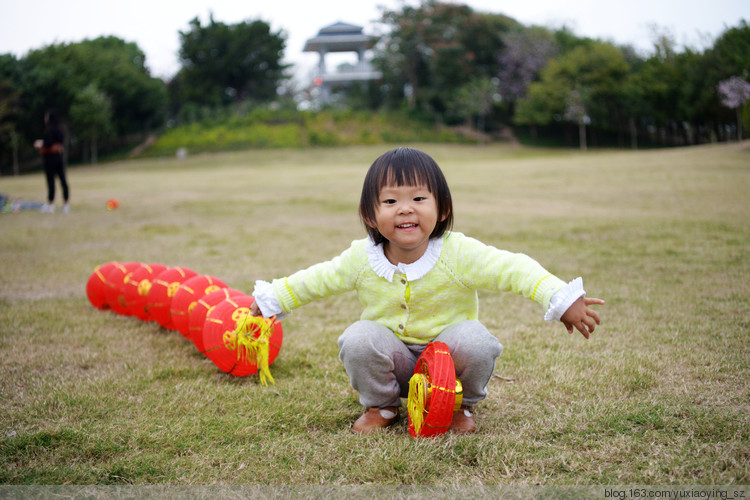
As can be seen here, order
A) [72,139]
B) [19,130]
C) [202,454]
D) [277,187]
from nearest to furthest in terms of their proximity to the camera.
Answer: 1. [202,454]
2. [277,187]
3. [19,130]
4. [72,139]

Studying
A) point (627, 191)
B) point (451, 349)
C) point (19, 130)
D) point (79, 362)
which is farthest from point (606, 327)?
point (19, 130)

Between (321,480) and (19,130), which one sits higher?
(19,130)

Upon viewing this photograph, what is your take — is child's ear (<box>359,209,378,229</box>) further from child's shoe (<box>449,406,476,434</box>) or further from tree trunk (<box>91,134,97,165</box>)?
tree trunk (<box>91,134,97,165</box>)

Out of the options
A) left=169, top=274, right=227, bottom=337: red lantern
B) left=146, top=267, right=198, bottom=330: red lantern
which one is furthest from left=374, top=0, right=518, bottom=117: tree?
left=169, top=274, right=227, bottom=337: red lantern

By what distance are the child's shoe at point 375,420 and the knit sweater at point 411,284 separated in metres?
0.33

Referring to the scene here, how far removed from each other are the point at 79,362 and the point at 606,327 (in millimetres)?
3393

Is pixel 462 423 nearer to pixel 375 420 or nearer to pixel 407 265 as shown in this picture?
pixel 375 420

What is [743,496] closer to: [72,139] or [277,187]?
[277,187]

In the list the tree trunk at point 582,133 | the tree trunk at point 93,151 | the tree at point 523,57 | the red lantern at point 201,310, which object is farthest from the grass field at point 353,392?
the tree at point 523,57

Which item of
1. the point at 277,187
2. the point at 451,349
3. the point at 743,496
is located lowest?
the point at 743,496

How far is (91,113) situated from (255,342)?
38.8m

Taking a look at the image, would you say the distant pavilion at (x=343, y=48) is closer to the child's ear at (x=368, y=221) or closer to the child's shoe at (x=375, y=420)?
the child's ear at (x=368, y=221)

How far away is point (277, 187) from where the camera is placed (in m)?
18.1

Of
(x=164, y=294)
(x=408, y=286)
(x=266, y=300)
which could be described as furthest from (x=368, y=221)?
(x=164, y=294)
